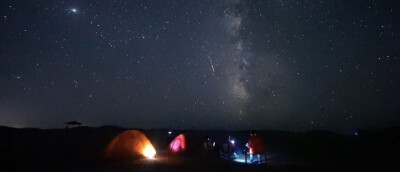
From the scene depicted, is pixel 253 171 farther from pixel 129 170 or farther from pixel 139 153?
pixel 139 153


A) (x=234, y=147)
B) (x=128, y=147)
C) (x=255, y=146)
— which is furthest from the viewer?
(x=234, y=147)

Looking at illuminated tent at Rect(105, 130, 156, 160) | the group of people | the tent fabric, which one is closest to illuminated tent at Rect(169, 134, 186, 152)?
the group of people

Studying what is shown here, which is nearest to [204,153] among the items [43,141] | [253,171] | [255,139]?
[255,139]

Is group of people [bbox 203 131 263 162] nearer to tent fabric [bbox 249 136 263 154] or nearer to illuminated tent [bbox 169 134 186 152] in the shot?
tent fabric [bbox 249 136 263 154]

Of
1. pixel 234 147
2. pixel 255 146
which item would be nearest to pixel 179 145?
pixel 234 147

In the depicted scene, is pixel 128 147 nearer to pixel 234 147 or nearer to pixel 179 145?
pixel 179 145

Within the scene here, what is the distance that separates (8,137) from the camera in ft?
96.2

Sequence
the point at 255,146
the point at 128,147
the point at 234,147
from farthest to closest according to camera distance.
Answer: the point at 234,147 < the point at 128,147 < the point at 255,146

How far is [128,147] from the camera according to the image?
18047 mm

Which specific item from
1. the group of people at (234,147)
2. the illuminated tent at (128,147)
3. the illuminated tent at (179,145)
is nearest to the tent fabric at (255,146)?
the group of people at (234,147)

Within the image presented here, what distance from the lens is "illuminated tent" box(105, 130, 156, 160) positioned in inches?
685

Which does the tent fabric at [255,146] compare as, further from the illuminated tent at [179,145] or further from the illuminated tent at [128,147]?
the illuminated tent at [128,147]

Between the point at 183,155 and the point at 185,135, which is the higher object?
the point at 185,135

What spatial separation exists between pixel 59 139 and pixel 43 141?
2.01m
